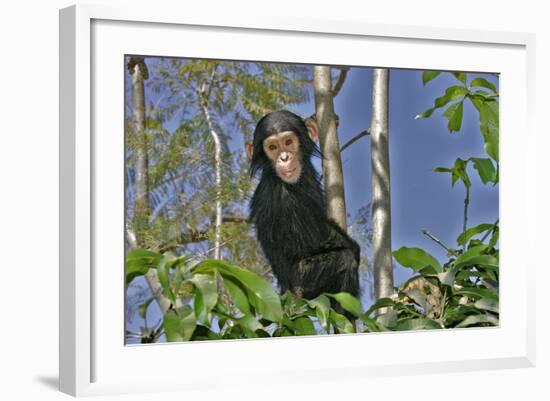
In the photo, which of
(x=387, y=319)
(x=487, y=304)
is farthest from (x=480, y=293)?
(x=387, y=319)

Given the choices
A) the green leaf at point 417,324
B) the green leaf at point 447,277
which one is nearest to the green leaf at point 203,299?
the green leaf at point 417,324

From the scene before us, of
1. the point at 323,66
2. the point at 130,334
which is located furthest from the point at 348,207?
the point at 130,334

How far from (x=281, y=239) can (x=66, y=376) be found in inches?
26.0

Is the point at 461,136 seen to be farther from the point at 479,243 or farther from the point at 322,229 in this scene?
the point at 322,229

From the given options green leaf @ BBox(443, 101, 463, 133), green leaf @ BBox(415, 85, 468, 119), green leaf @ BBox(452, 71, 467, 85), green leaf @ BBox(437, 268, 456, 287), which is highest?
green leaf @ BBox(452, 71, 467, 85)

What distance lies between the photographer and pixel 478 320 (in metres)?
3.35

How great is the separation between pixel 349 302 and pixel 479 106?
0.70m

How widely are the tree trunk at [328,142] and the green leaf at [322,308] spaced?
21cm

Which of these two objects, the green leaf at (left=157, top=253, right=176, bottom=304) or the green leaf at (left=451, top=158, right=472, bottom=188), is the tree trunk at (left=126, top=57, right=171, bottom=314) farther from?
the green leaf at (left=451, top=158, right=472, bottom=188)

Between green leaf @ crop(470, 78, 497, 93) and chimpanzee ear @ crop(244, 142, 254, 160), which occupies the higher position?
green leaf @ crop(470, 78, 497, 93)

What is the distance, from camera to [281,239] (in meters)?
3.11

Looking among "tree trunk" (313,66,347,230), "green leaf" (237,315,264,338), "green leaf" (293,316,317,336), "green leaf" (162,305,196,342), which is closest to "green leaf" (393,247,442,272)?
"tree trunk" (313,66,347,230)

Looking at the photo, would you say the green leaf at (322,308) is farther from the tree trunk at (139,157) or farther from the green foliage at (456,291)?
the tree trunk at (139,157)

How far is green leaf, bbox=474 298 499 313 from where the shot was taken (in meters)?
3.38
